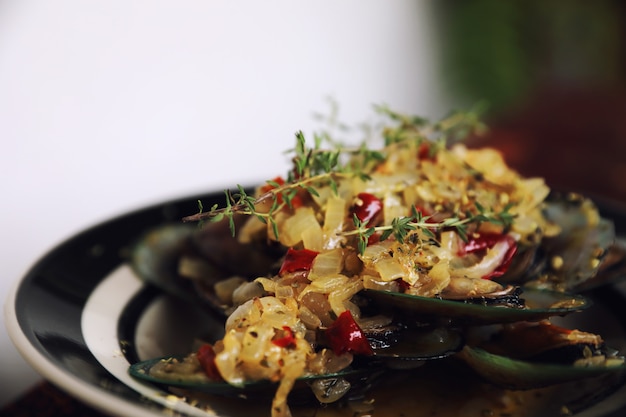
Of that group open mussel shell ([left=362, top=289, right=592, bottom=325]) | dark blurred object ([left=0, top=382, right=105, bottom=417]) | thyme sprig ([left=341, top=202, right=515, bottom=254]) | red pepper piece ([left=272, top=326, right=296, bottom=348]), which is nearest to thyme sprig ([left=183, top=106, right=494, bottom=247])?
thyme sprig ([left=341, top=202, right=515, bottom=254])

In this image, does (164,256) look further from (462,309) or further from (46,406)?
(462,309)

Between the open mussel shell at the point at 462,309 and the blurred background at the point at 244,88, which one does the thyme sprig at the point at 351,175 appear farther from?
the blurred background at the point at 244,88

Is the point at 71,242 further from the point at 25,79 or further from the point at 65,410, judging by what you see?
the point at 25,79

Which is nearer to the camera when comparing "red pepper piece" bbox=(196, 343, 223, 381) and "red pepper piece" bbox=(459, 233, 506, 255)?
"red pepper piece" bbox=(196, 343, 223, 381)

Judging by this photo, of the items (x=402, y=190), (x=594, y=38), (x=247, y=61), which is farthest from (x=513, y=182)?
(x=594, y=38)

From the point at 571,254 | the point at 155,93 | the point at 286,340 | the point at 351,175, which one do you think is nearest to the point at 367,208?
the point at 351,175

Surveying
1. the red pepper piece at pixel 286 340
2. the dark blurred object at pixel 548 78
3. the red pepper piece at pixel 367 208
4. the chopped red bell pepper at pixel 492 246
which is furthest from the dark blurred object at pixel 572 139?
the red pepper piece at pixel 286 340

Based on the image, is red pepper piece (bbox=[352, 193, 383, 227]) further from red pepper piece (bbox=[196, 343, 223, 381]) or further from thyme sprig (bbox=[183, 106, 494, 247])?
red pepper piece (bbox=[196, 343, 223, 381])
